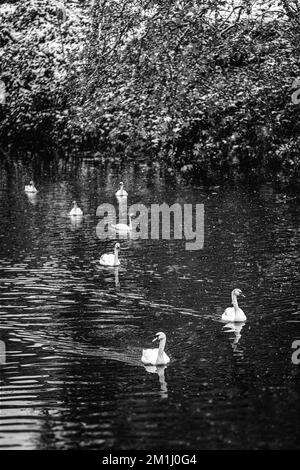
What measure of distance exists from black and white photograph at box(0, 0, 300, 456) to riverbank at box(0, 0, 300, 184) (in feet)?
0.22

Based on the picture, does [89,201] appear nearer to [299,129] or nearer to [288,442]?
[299,129]

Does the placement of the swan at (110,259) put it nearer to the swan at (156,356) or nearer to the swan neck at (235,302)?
the swan neck at (235,302)

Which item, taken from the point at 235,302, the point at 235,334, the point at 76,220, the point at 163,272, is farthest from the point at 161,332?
the point at 76,220

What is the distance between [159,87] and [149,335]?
8754 mm

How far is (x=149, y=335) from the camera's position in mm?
21734

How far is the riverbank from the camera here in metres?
14.4

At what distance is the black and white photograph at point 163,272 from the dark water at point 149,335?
55 mm

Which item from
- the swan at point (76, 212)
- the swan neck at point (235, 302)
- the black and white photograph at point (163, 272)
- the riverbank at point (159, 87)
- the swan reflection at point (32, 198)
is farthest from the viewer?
the swan reflection at point (32, 198)

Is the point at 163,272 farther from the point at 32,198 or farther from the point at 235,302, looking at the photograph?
the point at 32,198

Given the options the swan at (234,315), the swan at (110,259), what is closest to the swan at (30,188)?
the swan at (110,259)

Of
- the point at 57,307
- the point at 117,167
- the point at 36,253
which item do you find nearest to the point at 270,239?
the point at 36,253

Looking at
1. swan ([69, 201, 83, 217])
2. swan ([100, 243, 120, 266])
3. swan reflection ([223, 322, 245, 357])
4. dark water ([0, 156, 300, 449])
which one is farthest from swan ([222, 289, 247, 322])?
swan ([69, 201, 83, 217])

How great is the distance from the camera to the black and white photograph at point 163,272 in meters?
14.5

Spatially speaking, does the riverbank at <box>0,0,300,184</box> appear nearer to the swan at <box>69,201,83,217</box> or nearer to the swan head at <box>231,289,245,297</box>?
the swan head at <box>231,289,245,297</box>
